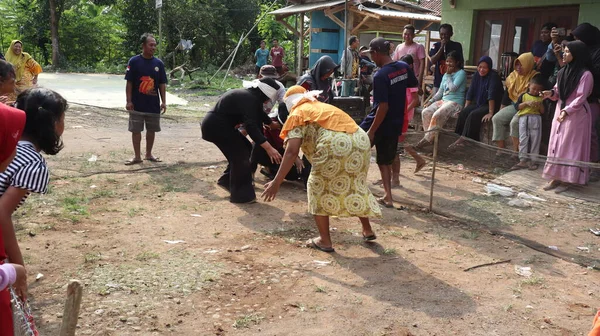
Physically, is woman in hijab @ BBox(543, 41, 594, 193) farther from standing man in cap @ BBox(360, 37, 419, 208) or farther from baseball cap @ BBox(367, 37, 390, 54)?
baseball cap @ BBox(367, 37, 390, 54)

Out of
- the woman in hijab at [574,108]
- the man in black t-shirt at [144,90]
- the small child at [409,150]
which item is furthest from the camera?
the man in black t-shirt at [144,90]

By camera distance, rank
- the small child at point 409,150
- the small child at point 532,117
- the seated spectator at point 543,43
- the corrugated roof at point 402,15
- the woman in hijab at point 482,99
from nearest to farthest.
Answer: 1. the small child at point 409,150
2. the small child at point 532,117
3. the seated spectator at point 543,43
4. the woman in hijab at point 482,99
5. the corrugated roof at point 402,15

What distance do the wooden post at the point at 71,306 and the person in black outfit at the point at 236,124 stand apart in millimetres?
3844

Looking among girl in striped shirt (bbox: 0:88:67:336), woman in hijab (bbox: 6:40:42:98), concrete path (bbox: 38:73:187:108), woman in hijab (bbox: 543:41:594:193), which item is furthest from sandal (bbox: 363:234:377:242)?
concrete path (bbox: 38:73:187:108)

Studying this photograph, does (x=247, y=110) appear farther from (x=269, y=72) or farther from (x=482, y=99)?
(x=482, y=99)

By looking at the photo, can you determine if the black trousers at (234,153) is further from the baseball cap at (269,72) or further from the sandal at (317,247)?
the sandal at (317,247)

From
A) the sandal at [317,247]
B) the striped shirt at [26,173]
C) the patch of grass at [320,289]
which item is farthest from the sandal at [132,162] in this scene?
the striped shirt at [26,173]

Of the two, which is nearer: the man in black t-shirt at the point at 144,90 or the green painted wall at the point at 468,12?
the man in black t-shirt at the point at 144,90

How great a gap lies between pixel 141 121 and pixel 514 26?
626 centimetres

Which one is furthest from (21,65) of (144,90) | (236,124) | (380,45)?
(380,45)

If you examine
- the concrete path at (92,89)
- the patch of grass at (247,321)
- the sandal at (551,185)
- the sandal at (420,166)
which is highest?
the sandal at (551,185)

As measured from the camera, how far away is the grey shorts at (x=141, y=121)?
758cm

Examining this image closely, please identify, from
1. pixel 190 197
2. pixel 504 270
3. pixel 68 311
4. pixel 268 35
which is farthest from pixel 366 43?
pixel 68 311

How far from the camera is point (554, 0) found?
8477 millimetres
